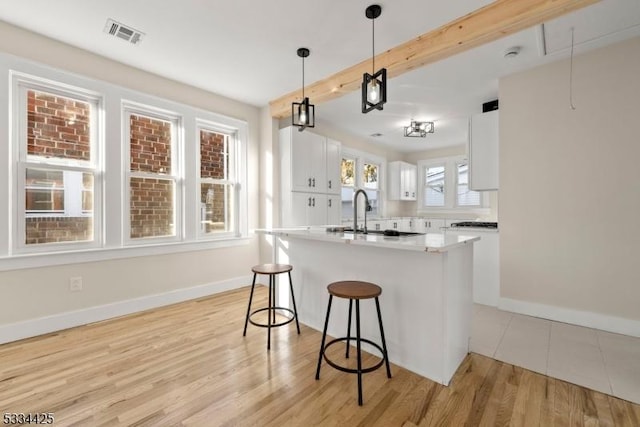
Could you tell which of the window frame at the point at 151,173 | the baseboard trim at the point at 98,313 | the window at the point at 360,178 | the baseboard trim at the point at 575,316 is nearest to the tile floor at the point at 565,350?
the baseboard trim at the point at 575,316

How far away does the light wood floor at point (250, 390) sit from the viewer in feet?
5.33

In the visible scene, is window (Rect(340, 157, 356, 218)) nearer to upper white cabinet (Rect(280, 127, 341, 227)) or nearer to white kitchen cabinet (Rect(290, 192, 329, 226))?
upper white cabinet (Rect(280, 127, 341, 227))

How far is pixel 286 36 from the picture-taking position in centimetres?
266

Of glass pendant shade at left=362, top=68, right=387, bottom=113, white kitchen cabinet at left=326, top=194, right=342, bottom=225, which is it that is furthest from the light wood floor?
white kitchen cabinet at left=326, top=194, right=342, bottom=225

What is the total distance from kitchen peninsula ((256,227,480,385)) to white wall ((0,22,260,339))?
1.86m

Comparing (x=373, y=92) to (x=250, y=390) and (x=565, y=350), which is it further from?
(x=565, y=350)

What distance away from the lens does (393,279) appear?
215 centimetres

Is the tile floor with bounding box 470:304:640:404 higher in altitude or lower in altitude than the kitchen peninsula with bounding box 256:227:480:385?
lower

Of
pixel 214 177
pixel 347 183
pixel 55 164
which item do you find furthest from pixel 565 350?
Answer: pixel 55 164

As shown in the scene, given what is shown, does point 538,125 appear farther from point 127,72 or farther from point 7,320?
point 7,320

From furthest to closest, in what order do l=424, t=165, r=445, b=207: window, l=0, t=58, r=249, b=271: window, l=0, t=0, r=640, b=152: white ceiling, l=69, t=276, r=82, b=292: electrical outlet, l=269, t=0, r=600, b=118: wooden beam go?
l=424, t=165, r=445, b=207: window < l=69, t=276, r=82, b=292: electrical outlet < l=0, t=58, r=249, b=271: window < l=0, t=0, r=640, b=152: white ceiling < l=269, t=0, r=600, b=118: wooden beam

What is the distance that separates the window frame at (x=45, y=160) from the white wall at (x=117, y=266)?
18 centimetres

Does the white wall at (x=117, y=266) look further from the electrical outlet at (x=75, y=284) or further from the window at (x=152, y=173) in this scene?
the window at (x=152, y=173)

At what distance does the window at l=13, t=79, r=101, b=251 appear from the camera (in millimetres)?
2652
